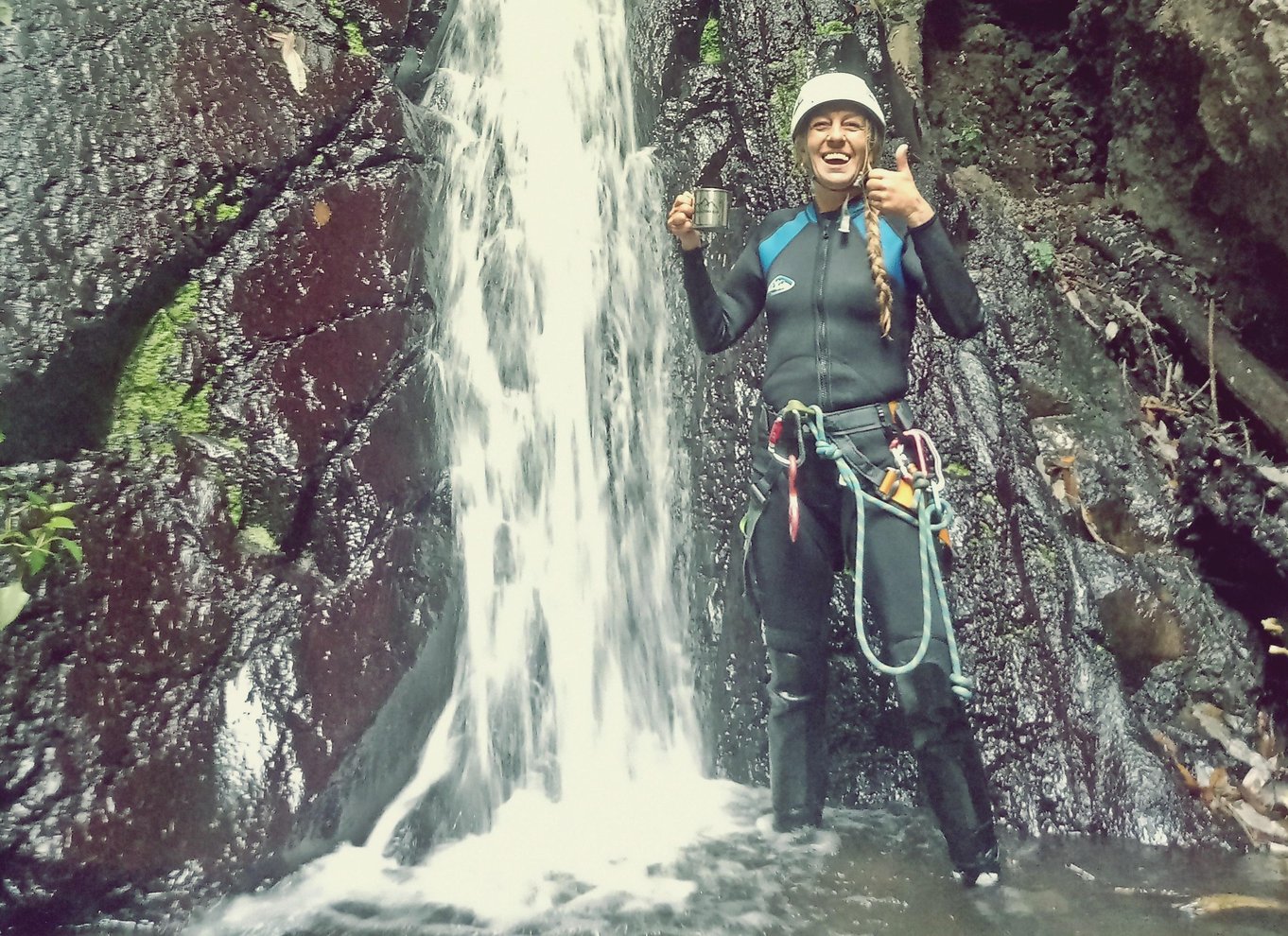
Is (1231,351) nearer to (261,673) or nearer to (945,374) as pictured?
(945,374)

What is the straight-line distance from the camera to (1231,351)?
4.70 m

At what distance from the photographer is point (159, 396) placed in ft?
11.1

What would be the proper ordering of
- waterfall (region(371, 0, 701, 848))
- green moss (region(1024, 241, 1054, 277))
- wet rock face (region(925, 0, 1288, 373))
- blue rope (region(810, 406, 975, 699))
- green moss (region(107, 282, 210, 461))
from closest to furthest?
blue rope (region(810, 406, 975, 699)), green moss (region(107, 282, 210, 461)), waterfall (region(371, 0, 701, 848)), wet rock face (region(925, 0, 1288, 373)), green moss (region(1024, 241, 1054, 277))

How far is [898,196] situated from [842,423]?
28.6 inches

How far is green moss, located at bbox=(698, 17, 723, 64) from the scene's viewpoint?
5020 millimetres

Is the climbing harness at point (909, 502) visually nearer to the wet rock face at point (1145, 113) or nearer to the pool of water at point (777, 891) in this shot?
the pool of water at point (777, 891)

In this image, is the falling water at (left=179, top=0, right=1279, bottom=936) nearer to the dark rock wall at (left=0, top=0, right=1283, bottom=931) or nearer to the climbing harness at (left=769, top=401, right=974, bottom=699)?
the dark rock wall at (left=0, top=0, right=1283, bottom=931)

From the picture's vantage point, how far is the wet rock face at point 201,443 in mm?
2914

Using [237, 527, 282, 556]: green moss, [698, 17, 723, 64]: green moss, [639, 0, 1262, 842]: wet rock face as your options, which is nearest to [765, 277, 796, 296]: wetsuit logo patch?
[639, 0, 1262, 842]: wet rock face

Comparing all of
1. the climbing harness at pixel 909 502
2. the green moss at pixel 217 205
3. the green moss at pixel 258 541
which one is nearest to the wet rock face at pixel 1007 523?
the climbing harness at pixel 909 502

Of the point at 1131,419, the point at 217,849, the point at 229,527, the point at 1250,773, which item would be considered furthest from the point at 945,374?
the point at 217,849

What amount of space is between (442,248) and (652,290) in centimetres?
110

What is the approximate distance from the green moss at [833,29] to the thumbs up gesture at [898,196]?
284cm

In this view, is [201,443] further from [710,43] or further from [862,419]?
[710,43]
